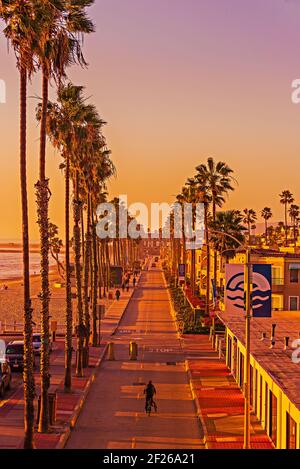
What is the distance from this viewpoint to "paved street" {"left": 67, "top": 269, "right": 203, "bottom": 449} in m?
27.4

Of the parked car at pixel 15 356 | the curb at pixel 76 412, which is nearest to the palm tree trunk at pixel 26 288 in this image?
the curb at pixel 76 412

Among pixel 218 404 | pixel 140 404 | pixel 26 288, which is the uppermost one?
pixel 26 288

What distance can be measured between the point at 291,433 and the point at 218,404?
10.8 metres

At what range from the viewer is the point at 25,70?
25.1 meters

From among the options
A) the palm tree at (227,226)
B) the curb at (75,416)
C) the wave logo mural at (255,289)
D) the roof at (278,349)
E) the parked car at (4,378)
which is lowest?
the curb at (75,416)

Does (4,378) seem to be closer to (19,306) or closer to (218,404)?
(218,404)

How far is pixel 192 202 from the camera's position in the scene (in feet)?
318

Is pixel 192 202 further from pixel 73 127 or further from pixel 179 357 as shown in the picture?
pixel 73 127

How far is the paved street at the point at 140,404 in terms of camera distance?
89.8 feet

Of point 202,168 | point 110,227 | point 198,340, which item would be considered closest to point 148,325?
point 198,340

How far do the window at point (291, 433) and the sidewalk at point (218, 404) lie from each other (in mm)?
2506

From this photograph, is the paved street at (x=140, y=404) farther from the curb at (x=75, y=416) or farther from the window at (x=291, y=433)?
the window at (x=291, y=433)

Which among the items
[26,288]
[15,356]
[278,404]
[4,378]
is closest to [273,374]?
[278,404]

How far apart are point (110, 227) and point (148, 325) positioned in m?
74.6
